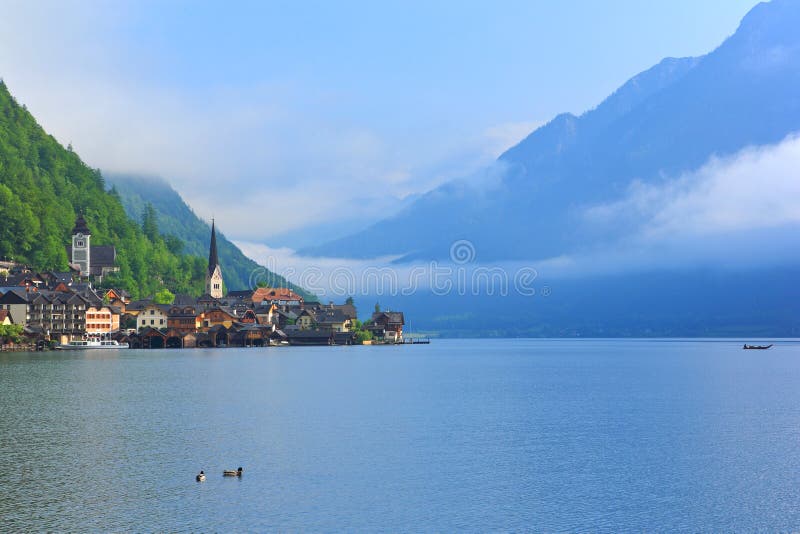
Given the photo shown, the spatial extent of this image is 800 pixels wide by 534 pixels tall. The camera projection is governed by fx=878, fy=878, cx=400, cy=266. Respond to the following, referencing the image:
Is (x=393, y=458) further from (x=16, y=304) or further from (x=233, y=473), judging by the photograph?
(x=16, y=304)

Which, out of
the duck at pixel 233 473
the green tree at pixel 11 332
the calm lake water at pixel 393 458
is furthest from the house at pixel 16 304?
the duck at pixel 233 473

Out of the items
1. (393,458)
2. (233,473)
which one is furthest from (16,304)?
(233,473)

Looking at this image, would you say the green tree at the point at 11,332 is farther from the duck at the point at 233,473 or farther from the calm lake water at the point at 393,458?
the duck at the point at 233,473

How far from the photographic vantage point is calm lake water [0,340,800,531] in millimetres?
39062

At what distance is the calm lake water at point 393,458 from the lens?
39062 mm

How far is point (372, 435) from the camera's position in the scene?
61469 millimetres

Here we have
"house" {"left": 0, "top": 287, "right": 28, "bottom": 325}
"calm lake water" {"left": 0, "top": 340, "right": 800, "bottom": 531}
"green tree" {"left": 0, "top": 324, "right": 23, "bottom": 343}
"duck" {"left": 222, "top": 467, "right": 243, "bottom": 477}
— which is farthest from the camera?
"house" {"left": 0, "top": 287, "right": 28, "bottom": 325}

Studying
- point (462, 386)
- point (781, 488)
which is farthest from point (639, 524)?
point (462, 386)

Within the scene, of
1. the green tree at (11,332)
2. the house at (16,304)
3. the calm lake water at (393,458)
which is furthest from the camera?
the house at (16,304)

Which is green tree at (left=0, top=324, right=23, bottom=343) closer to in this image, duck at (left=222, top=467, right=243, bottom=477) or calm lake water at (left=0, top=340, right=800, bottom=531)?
calm lake water at (left=0, top=340, right=800, bottom=531)

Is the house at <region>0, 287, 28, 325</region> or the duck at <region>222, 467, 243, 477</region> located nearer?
the duck at <region>222, 467, 243, 477</region>

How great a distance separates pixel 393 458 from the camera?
52469 mm

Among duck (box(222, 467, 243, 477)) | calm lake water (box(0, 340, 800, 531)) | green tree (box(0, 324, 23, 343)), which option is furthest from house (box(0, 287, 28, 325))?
duck (box(222, 467, 243, 477))

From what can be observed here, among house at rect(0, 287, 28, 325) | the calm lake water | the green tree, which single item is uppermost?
house at rect(0, 287, 28, 325)
